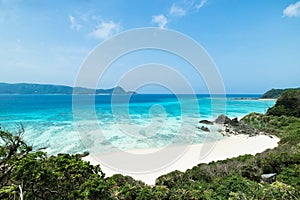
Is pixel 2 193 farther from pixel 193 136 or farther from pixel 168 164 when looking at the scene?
pixel 193 136

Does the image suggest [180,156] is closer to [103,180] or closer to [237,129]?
[103,180]

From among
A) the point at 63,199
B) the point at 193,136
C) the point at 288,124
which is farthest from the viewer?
the point at 288,124

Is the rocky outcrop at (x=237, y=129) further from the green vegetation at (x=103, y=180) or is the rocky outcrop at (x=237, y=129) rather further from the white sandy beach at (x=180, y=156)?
the green vegetation at (x=103, y=180)

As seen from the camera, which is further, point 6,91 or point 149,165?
point 6,91

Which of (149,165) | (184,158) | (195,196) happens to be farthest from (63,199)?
(184,158)

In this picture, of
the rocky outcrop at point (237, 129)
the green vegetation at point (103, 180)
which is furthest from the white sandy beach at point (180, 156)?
the green vegetation at point (103, 180)

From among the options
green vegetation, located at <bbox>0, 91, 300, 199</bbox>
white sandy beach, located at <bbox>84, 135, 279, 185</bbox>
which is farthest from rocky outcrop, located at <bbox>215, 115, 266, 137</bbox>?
green vegetation, located at <bbox>0, 91, 300, 199</bbox>

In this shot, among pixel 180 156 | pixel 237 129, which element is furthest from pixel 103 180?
pixel 237 129
